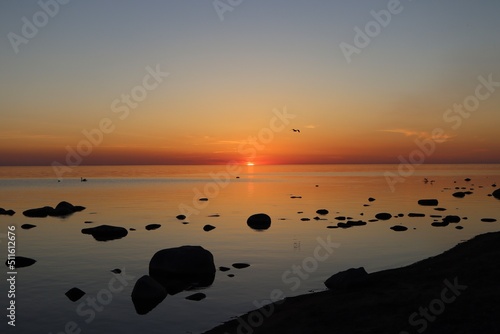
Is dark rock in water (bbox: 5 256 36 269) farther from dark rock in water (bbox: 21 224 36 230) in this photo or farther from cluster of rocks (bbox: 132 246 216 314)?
dark rock in water (bbox: 21 224 36 230)

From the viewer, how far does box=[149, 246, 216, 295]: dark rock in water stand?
22094mm

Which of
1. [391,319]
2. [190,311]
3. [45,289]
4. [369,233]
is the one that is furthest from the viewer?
[369,233]

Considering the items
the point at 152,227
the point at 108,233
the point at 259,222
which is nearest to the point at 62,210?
the point at 152,227

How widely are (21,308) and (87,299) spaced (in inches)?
104

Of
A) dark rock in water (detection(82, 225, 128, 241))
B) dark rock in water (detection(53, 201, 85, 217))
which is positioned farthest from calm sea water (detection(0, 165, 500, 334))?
dark rock in water (detection(53, 201, 85, 217))

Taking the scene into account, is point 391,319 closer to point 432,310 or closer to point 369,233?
point 432,310

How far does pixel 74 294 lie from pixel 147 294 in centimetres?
360

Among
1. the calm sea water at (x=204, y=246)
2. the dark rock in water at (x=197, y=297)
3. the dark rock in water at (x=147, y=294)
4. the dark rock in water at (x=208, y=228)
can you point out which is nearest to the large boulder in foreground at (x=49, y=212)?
the calm sea water at (x=204, y=246)

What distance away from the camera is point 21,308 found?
17.8 m

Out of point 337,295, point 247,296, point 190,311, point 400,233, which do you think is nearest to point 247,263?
point 247,296

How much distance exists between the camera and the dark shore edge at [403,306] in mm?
12117

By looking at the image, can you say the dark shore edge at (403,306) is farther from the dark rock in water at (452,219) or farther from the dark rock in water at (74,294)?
the dark rock in water at (452,219)

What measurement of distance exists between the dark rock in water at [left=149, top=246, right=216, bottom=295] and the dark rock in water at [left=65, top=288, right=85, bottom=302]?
399 cm

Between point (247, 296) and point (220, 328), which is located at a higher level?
point (247, 296)
